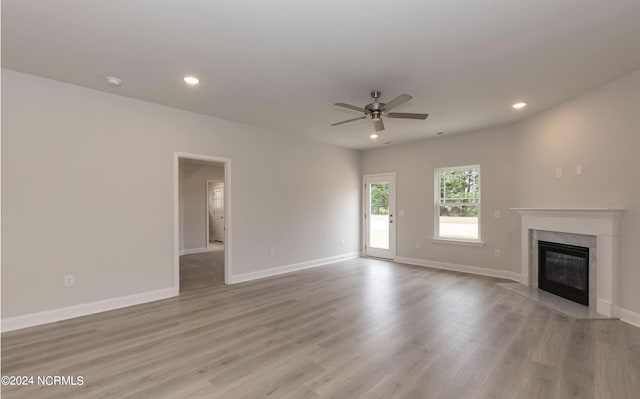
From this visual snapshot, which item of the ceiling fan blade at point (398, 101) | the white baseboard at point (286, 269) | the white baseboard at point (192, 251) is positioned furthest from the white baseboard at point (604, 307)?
the white baseboard at point (192, 251)

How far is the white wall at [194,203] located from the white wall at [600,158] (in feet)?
25.7

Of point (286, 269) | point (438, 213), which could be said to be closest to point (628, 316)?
point (438, 213)

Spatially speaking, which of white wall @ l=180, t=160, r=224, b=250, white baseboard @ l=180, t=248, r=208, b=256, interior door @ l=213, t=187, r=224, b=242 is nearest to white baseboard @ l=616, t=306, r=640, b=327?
white baseboard @ l=180, t=248, r=208, b=256

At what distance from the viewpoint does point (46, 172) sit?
329 cm

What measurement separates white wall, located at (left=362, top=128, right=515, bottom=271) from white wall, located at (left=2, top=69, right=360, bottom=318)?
10.3 feet

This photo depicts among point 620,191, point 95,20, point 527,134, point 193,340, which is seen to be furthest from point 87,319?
point 527,134

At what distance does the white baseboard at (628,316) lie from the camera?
10.5ft

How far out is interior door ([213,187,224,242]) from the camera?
417 inches

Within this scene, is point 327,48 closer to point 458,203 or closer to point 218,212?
point 458,203

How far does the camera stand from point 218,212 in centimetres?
1079

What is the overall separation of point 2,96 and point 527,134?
687 cm

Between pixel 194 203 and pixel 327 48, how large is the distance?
280 inches

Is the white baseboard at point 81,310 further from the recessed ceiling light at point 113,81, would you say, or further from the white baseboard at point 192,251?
the white baseboard at point 192,251

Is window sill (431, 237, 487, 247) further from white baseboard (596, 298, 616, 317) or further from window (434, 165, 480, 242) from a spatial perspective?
white baseboard (596, 298, 616, 317)
